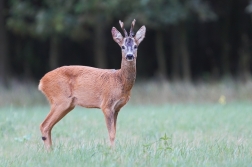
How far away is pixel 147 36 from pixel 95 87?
1867 centimetres

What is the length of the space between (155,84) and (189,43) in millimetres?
7329

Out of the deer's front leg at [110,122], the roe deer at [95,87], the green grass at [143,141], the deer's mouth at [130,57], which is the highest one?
the deer's mouth at [130,57]

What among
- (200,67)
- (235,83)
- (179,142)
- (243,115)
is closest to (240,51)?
(200,67)

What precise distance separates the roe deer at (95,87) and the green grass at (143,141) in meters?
0.46

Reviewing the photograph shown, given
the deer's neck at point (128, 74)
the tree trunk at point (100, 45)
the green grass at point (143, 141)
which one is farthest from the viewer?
the tree trunk at point (100, 45)

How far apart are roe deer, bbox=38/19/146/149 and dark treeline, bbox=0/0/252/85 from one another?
11.3m

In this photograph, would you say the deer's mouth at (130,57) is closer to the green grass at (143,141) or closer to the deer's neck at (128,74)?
the deer's neck at (128,74)

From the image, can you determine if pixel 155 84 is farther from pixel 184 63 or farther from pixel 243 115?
pixel 243 115

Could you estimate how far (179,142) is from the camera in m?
9.20

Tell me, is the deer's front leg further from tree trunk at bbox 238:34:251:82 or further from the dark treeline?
tree trunk at bbox 238:34:251:82

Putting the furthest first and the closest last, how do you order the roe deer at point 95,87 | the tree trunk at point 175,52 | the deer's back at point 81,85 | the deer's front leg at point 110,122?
the tree trunk at point 175,52 → the deer's back at point 81,85 → the roe deer at point 95,87 → the deer's front leg at point 110,122

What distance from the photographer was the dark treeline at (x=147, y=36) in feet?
71.1

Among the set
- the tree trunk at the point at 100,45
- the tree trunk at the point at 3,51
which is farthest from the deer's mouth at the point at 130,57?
the tree trunk at the point at 3,51

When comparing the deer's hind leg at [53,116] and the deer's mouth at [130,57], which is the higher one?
the deer's mouth at [130,57]
